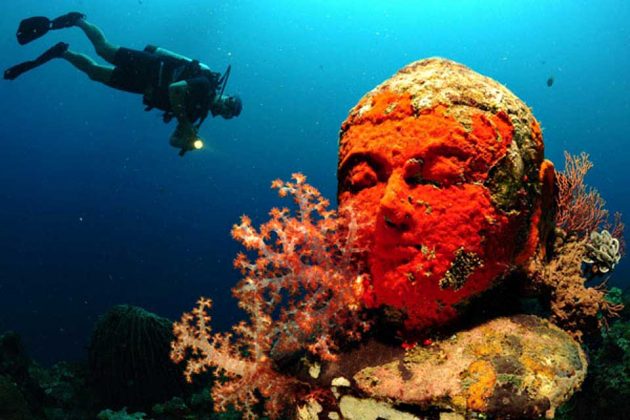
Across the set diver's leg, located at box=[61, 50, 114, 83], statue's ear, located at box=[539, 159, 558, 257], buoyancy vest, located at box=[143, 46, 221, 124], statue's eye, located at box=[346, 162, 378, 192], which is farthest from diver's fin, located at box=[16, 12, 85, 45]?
statue's ear, located at box=[539, 159, 558, 257]

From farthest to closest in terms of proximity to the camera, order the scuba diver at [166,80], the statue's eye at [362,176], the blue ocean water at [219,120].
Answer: the blue ocean water at [219,120]
the scuba diver at [166,80]
the statue's eye at [362,176]

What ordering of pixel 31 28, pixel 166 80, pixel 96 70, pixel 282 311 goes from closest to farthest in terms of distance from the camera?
1. pixel 282 311
2. pixel 166 80
3. pixel 96 70
4. pixel 31 28

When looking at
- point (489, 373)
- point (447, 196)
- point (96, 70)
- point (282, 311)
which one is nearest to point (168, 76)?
point (96, 70)

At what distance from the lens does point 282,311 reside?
3.15 m

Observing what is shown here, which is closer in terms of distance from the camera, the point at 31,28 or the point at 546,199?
the point at 546,199

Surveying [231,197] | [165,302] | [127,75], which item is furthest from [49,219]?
[127,75]

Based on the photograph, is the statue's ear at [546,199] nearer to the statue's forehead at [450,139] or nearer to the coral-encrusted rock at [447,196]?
the coral-encrusted rock at [447,196]

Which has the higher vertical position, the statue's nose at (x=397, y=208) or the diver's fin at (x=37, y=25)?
the diver's fin at (x=37, y=25)

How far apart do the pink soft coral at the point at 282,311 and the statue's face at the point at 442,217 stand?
326 millimetres

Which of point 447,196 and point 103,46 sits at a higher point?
point 103,46

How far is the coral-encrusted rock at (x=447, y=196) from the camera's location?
277 centimetres

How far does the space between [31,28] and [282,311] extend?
1482 centimetres

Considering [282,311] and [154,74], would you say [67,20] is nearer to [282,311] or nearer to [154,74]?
[154,74]

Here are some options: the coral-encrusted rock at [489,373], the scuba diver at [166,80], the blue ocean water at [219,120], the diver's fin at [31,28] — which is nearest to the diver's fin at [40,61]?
the scuba diver at [166,80]
